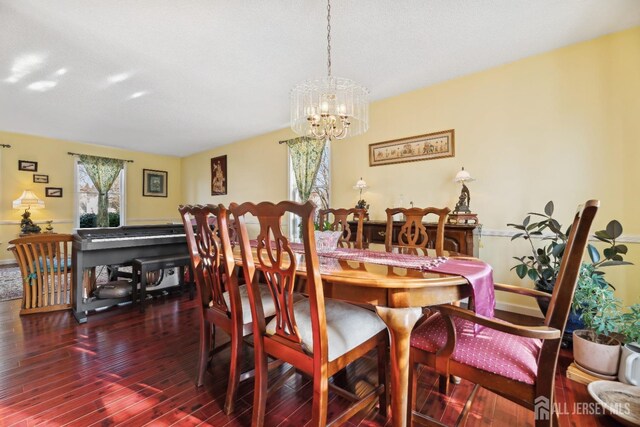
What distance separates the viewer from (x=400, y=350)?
119cm

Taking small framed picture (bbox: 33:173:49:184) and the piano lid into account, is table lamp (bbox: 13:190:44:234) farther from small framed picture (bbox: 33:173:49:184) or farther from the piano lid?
Result: the piano lid

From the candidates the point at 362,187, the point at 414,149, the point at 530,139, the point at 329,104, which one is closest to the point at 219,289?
the point at 329,104

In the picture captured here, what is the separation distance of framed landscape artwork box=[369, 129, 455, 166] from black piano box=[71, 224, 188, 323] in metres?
2.80

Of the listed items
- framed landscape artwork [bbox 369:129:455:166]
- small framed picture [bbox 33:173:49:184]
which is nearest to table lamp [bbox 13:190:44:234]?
small framed picture [bbox 33:173:49:184]

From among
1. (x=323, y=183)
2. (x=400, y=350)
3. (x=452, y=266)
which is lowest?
(x=400, y=350)

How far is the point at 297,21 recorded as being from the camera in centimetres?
230

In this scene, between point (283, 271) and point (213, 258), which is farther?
point (213, 258)

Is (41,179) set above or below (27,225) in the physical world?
above

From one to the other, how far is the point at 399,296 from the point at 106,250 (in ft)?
10.3

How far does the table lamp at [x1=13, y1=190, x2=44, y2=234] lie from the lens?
5023 mm

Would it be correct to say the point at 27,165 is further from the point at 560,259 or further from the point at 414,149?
the point at 560,259

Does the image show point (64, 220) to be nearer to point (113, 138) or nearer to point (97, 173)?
point (97, 173)

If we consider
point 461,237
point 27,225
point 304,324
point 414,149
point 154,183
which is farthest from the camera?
point 154,183

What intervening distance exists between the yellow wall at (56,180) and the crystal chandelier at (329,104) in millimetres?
6060
